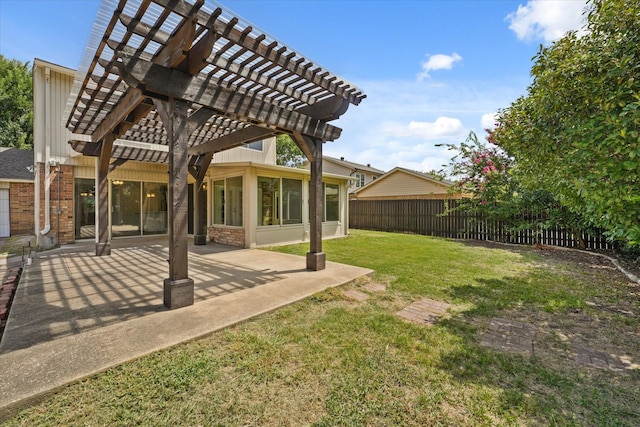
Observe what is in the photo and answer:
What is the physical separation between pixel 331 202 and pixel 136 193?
693cm

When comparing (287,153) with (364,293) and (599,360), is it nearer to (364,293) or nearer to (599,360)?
(364,293)

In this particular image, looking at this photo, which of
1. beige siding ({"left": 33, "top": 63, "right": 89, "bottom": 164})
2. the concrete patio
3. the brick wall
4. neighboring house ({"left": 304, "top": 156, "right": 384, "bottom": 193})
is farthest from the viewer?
neighboring house ({"left": 304, "top": 156, "right": 384, "bottom": 193})

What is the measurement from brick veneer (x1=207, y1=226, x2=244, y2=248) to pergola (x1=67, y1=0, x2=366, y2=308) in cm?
358

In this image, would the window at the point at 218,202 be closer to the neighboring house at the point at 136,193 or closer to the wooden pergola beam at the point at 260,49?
the neighboring house at the point at 136,193

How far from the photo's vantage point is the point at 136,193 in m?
9.55

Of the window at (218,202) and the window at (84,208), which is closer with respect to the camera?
the window at (84,208)

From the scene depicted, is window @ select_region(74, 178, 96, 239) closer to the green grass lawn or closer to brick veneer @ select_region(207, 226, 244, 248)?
brick veneer @ select_region(207, 226, 244, 248)

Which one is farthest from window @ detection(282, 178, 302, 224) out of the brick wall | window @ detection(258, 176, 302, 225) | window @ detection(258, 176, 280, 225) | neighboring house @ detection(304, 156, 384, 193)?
neighboring house @ detection(304, 156, 384, 193)

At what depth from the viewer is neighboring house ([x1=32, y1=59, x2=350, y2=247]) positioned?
25.9ft

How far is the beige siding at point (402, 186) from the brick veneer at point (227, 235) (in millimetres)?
11693

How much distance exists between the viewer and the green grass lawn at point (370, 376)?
183 centimetres

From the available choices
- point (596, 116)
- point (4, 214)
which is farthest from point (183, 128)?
point (4, 214)

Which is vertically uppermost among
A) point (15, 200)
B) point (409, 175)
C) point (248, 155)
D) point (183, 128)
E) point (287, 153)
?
point (287, 153)

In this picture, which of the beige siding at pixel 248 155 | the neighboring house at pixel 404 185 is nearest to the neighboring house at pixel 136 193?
the beige siding at pixel 248 155
